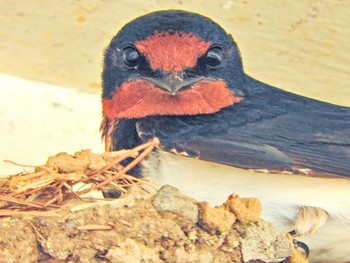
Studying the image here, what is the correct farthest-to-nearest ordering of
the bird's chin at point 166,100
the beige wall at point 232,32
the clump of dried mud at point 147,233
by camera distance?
1. the beige wall at point 232,32
2. the bird's chin at point 166,100
3. the clump of dried mud at point 147,233

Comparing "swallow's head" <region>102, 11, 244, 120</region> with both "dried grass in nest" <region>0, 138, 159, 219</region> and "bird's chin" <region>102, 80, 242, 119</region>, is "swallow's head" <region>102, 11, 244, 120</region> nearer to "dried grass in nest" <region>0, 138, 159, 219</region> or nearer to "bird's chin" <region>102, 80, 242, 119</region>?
"bird's chin" <region>102, 80, 242, 119</region>

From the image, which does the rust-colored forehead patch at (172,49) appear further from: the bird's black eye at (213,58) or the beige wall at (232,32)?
the beige wall at (232,32)

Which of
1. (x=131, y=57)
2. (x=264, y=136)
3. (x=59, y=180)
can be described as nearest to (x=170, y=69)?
(x=131, y=57)

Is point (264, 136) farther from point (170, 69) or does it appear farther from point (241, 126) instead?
point (170, 69)

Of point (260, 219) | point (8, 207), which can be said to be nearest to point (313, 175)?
point (260, 219)

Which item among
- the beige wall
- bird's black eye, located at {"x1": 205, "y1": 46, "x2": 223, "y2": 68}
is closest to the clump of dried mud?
bird's black eye, located at {"x1": 205, "y1": 46, "x2": 223, "y2": 68}

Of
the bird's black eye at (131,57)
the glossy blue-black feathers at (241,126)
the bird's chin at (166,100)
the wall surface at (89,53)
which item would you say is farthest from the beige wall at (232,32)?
the bird's chin at (166,100)
